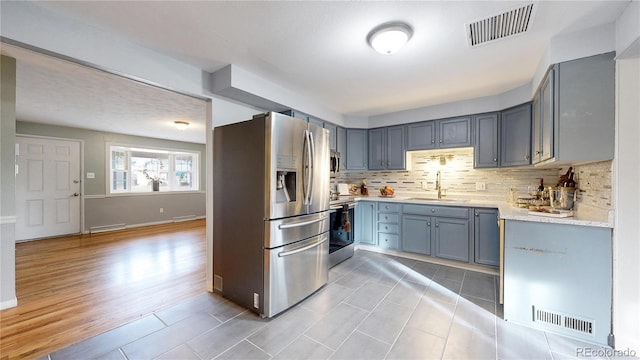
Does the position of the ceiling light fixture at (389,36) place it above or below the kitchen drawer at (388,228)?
above

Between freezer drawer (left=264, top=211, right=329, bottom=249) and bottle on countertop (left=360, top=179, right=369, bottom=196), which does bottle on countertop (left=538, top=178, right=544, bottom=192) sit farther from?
freezer drawer (left=264, top=211, right=329, bottom=249)

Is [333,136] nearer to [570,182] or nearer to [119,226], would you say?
[570,182]

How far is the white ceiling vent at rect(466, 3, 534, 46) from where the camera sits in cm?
170

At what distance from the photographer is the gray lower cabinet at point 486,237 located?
3064 mm

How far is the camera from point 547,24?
1.82 meters

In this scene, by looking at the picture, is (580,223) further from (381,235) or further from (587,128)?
(381,235)

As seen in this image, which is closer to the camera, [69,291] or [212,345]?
[212,345]

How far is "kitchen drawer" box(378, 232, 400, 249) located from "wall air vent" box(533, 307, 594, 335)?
186 cm

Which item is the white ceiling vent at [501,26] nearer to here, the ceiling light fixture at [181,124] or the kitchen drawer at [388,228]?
the kitchen drawer at [388,228]

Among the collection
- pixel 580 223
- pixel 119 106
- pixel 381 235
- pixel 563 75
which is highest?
A: pixel 119 106

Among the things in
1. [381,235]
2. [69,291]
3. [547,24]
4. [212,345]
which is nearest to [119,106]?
[69,291]

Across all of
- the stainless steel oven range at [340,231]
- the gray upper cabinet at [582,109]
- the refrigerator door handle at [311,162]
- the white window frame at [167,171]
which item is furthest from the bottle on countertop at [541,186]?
the white window frame at [167,171]

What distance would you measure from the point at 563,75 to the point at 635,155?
0.74 metres

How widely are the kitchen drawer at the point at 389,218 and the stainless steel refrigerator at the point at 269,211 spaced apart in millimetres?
1507
